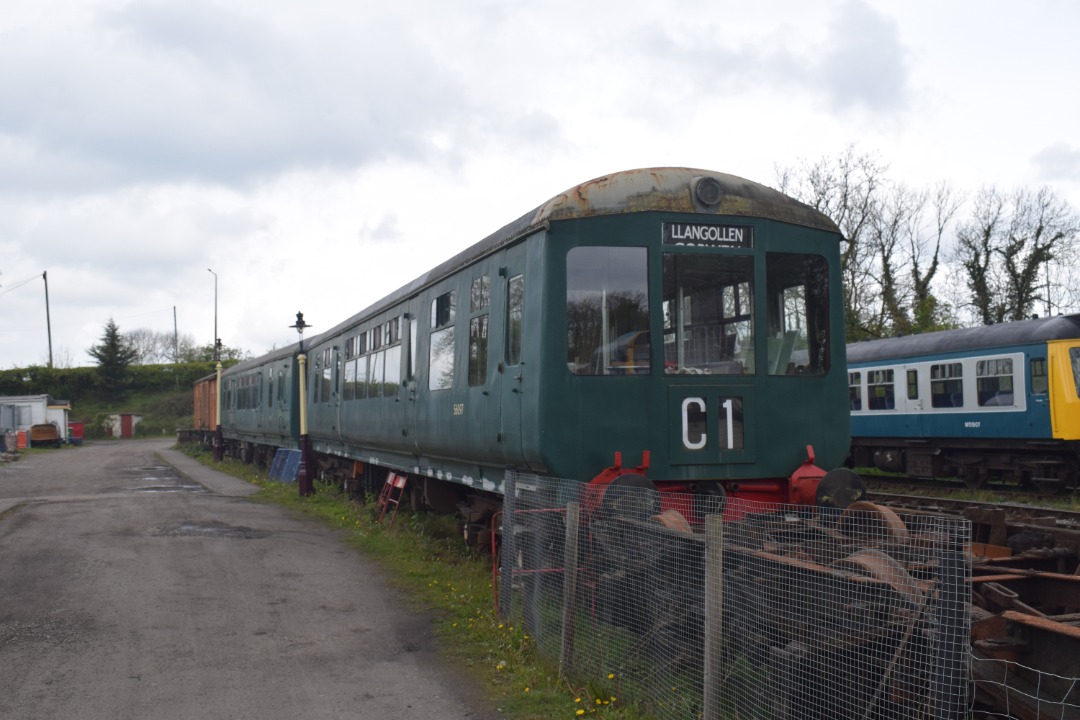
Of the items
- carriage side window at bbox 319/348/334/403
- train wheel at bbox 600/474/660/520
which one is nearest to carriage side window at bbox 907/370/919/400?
carriage side window at bbox 319/348/334/403

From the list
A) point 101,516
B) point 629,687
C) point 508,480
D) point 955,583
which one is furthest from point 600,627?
point 101,516

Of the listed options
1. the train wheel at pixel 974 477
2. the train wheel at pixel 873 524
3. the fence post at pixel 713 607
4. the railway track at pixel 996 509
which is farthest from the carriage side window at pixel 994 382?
the fence post at pixel 713 607

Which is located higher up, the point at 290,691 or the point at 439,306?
the point at 439,306

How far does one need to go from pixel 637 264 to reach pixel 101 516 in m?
10.6

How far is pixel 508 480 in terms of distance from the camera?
23.7 ft

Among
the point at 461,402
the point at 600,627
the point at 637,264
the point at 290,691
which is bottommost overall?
the point at 290,691

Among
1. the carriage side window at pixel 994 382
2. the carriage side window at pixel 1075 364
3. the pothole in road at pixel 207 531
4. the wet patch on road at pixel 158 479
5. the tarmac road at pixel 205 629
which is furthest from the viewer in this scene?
the wet patch on road at pixel 158 479

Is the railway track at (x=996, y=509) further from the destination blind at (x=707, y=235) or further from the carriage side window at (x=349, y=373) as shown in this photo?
the carriage side window at (x=349, y=373)

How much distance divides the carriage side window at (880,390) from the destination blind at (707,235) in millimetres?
14314

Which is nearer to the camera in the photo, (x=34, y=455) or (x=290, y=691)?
(x=290, y=691)

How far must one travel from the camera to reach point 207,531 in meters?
12.8

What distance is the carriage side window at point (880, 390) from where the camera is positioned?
20.6 meters

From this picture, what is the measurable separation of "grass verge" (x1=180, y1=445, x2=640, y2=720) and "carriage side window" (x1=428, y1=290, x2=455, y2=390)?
188cm

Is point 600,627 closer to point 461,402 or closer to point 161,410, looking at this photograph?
point 461,402
